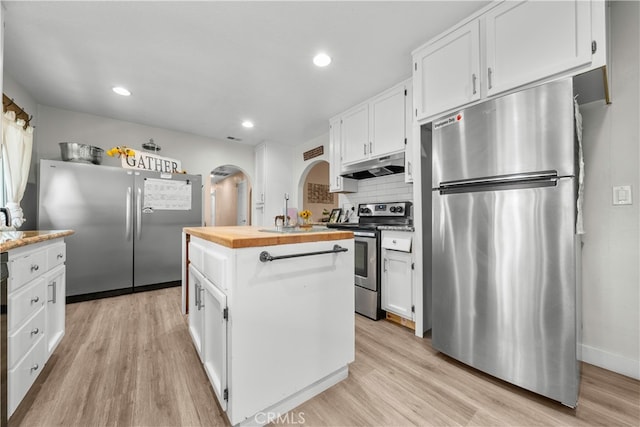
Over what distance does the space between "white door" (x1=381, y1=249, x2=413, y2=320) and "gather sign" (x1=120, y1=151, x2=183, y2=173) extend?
3.44m

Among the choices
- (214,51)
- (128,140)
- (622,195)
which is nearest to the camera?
(622,195)

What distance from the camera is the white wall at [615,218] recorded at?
1574mm

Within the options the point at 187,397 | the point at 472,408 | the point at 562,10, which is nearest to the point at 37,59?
the point at 187,397

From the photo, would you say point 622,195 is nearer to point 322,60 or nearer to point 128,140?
point 322,60

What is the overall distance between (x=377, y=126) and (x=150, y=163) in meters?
3.26

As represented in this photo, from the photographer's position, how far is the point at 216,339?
1.30 meters

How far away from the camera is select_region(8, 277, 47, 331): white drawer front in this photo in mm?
1172

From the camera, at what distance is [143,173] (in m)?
3.46

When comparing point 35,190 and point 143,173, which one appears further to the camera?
point 143,173

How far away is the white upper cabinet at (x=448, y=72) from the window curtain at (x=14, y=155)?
3.62 metres

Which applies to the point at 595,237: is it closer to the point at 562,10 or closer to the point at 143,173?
the point at 562,10

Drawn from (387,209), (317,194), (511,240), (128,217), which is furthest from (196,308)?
(317,194)

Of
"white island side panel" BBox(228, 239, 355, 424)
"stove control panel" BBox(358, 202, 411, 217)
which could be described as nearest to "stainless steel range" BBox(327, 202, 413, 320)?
"stove control panel" BBox(358, 202, 411, 217)

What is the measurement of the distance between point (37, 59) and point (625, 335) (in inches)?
203
